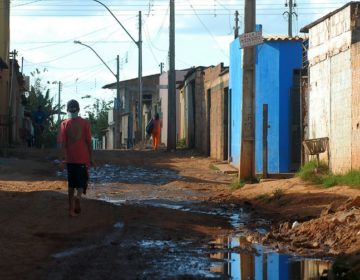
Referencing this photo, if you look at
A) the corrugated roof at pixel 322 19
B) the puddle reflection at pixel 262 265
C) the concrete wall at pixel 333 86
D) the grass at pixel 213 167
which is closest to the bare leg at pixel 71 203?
the puddle reflection at pixel 262 265

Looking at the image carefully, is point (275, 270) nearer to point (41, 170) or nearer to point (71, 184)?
point (71, 184)

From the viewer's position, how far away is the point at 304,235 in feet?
31.5

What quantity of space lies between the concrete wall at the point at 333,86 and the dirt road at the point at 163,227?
3.94ft

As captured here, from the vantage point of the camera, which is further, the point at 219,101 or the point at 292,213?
the point at 219,101

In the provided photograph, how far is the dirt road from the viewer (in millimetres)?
7699

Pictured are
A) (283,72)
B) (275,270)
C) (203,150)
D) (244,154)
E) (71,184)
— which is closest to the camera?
(275,270)

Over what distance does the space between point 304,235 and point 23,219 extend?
3855 mm

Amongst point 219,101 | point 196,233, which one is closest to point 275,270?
point 196,233

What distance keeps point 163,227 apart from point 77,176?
1.58m

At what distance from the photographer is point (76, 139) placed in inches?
448

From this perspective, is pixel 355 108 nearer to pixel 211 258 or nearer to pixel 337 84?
pixel 337 84

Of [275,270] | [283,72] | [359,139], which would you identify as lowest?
[275,270]

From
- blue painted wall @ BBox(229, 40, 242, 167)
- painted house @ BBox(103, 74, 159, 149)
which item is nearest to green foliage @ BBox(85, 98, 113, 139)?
painted house @ BBox(103, 74, 159, 149)

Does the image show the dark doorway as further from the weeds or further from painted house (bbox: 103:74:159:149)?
painted house (bbox: 103:74:159:149)
